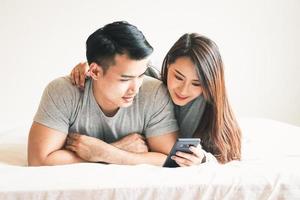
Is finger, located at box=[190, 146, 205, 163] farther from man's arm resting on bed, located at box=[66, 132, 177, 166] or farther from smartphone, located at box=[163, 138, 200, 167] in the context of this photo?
man's arm resting on bed, located at box=[66, 132, 177, 166]

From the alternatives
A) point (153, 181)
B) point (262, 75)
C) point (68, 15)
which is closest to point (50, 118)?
point (153, 181)

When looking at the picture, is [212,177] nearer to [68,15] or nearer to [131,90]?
[131,90]

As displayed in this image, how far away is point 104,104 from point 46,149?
20 centimetres

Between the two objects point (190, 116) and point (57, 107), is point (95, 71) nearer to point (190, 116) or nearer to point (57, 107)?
point (57, 107)

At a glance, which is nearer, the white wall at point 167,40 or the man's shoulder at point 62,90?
the man's shoulder at point 62,90

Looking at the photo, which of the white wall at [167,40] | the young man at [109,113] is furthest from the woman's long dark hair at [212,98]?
the white wall at [167,40]

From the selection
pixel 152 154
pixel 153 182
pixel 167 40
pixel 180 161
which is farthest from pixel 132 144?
pixel 167 40

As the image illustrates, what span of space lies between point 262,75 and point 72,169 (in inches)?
59.7

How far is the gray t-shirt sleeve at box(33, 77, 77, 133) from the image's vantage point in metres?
1.09

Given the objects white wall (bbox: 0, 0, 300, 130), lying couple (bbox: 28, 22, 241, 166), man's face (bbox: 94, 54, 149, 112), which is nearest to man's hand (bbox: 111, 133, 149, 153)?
lying couple (bbox: 28, 22, 241, 166)

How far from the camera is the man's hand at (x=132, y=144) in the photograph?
114cm

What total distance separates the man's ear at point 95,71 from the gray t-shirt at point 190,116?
26 cm

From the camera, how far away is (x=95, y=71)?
1.12 meters

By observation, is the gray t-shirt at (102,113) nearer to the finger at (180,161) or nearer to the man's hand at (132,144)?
the man's hand at (132,144)
